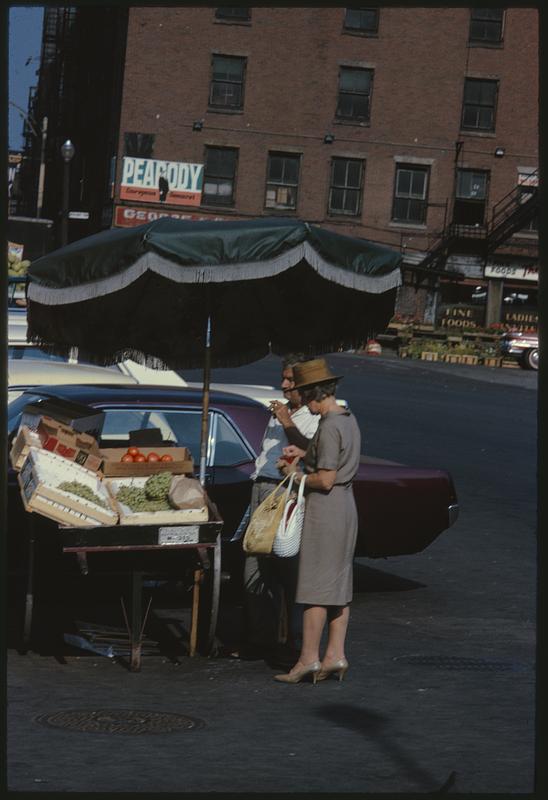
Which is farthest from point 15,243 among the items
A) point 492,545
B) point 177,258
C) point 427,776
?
point 427,776

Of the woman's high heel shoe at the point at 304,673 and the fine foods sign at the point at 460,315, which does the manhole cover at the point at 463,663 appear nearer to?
the woman's high heel shoe at the point at 304,673

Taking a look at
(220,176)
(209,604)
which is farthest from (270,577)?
(220,176)

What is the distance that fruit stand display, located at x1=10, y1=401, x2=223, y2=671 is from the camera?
26.4ft

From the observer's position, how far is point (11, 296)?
22.8 m

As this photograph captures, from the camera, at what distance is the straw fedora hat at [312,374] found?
26.8ft

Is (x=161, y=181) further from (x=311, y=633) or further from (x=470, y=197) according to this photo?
(x=311, y=633)

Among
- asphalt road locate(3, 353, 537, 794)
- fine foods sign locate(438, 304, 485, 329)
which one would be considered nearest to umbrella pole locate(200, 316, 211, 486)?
asphalt road locate(3, 353, 537, 794)

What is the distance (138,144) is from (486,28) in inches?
500

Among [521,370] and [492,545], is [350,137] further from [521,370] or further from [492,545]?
[492,545]

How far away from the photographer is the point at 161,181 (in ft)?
159

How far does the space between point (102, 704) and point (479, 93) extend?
149 ft

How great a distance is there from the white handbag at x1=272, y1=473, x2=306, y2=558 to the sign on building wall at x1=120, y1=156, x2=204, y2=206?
41.1m

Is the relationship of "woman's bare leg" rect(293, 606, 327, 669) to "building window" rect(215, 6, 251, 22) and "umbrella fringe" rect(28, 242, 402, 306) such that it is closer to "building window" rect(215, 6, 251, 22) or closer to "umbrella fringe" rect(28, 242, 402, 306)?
"umbrella fringe" rect(28, 242, 402, 306)

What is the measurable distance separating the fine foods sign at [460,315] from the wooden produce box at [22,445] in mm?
42696
